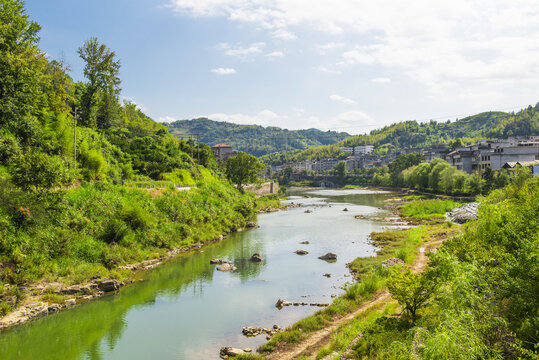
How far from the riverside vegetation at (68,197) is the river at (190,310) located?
8.22 feet

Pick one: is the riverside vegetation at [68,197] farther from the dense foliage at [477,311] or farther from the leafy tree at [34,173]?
the dense foliage at [477,311]

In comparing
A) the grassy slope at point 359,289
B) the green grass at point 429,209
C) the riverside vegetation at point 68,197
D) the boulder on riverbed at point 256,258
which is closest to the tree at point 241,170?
the riverside vegetation at point 68,197

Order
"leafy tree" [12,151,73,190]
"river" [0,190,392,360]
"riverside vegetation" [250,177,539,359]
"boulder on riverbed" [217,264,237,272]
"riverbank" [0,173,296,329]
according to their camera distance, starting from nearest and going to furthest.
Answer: "riverside vegetation" [250,177,539,359] → "river" [0,190,392,360] → "riverbank" [0,173,296,329] → "leafy tree" [12,151,73,190] → "boulder on riverbed" [217,264,237,272]

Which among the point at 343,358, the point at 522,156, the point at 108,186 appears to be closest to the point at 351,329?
the point at 343,358

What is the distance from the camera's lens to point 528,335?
32.3ft

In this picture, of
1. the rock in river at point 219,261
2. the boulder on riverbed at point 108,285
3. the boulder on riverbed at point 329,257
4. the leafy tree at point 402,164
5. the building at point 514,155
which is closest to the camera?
the boulder on riverbed at point 108,285

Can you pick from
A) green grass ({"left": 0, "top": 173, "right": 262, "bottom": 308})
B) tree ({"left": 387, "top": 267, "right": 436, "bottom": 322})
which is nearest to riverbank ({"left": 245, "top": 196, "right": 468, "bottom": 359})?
tree ({"left": 387, "top": 267, "right": 436, "bottom": 322})

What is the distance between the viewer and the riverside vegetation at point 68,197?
73.4ft

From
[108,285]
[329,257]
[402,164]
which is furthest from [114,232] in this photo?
[402,164]

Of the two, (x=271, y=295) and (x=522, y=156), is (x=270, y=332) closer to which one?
(x=271, y=295)

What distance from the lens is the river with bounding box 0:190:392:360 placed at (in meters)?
16.8

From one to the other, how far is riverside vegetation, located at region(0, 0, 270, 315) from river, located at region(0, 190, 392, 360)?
2.50 metres

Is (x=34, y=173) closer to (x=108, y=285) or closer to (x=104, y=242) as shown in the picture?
(x=104, y=242)

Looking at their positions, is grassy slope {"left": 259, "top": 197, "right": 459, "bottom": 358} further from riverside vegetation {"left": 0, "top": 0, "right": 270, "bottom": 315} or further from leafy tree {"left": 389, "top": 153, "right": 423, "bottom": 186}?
leafy tree {"left": 389, "top": 153, "right": 423, "bottom": 186}
